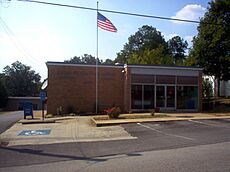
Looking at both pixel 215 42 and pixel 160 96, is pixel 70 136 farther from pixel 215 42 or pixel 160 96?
pixel 215 42

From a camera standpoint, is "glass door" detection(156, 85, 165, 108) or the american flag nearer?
the american flag

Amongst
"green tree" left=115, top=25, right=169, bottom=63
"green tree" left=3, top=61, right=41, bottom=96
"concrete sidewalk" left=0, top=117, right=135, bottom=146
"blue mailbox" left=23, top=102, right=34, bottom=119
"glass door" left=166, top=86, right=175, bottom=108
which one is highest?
"green tree" left=115, top=25, right=169, bottom=63

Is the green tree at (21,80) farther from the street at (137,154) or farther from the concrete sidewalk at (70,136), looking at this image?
the street at (137,154)

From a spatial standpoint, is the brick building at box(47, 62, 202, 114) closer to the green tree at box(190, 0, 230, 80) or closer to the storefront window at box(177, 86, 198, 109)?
the storefront window at box(177, 86, 198, 109)

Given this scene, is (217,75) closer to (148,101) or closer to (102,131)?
(148,101)

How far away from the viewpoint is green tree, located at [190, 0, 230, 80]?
120 feet

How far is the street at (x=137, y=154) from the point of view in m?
9.48

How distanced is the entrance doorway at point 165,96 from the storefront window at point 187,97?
0.61m

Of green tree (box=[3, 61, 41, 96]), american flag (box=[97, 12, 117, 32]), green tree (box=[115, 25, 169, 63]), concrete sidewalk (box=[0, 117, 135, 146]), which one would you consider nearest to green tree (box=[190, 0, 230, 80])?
american flag (box=[97, 12, 117, 32])

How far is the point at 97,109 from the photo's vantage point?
97.5ft

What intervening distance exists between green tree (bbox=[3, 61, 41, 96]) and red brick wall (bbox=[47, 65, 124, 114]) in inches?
3170

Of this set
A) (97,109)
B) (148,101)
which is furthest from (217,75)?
(97,109)

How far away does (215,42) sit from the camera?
3709 centimetres

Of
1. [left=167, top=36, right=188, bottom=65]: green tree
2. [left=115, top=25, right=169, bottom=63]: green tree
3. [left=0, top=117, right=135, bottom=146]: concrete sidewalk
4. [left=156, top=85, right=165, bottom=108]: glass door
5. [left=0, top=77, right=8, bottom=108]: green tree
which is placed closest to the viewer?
[left=0, top=117, right=135, bottom=146]: concrete sidewalk
